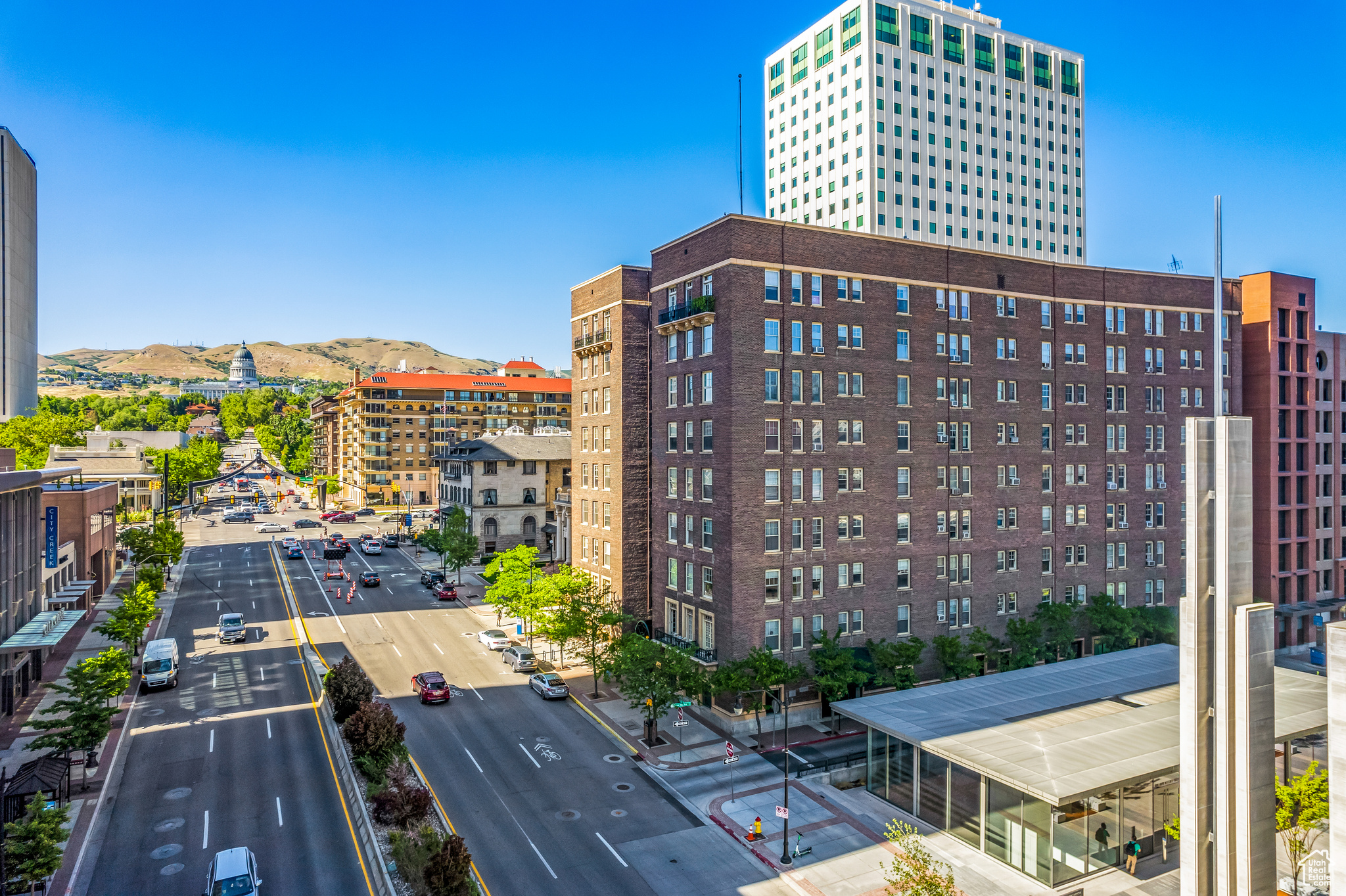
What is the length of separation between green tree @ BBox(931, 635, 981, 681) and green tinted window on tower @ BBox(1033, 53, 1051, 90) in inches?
3741

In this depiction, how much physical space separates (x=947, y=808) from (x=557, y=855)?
16497mm

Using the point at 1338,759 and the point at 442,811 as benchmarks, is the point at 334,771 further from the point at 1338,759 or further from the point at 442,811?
the point at 1338,759

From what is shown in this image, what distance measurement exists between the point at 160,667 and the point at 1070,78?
130 metres

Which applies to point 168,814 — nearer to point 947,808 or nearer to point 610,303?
point 947,808

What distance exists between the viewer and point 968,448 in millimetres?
54531

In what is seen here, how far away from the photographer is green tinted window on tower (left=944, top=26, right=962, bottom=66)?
106 m

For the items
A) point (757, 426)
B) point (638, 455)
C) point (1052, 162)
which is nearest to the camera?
point (757, 426)

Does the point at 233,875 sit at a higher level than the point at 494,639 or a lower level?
higher

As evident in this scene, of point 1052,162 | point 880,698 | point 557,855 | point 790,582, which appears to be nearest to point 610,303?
point 790,582

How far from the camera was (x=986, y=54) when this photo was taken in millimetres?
109438

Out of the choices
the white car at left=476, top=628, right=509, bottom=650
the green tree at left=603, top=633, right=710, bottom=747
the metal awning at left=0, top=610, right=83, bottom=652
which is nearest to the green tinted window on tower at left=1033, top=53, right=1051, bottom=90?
the white car at left=476, top=628, right=509, bottom=650

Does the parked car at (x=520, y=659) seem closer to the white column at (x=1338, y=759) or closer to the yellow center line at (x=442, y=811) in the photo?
the yellow center line at (x=442, y=811)

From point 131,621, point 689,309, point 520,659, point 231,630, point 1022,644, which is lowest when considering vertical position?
point 520,659

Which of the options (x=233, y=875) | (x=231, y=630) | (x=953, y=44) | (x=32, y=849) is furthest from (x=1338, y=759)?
(x=953, y=44)
